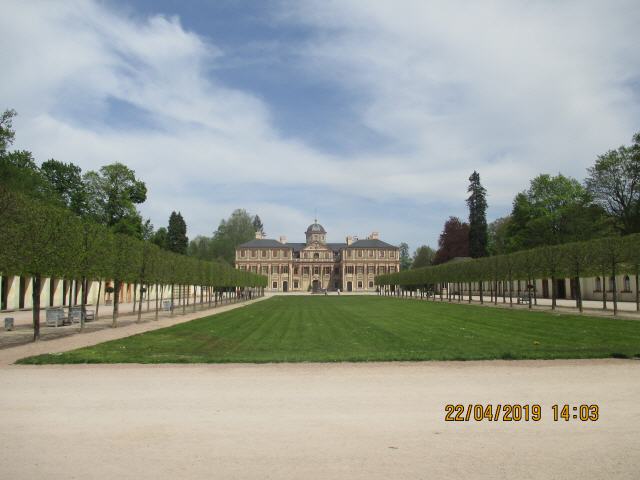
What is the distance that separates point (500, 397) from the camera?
8.72 metres

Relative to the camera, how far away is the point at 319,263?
138 metres

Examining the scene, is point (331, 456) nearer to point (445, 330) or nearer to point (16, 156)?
point (445, 330)

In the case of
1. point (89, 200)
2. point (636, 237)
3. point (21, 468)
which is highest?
point (89, 200)

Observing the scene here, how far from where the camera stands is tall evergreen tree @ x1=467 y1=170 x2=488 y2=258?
274 ft

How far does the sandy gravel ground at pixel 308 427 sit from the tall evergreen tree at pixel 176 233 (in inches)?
3252

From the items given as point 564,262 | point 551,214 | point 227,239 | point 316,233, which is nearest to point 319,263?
point 316,233

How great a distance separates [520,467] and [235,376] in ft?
22.7

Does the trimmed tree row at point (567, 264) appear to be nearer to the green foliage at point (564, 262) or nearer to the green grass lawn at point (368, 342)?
the green foliage at point (564, 262)

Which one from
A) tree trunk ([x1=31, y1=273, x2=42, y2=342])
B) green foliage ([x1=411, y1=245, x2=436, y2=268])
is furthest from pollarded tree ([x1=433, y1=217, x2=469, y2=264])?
tree trunk ([x1=31, y1=273, x2=42, y2=342])

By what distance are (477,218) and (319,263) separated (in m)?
58.7

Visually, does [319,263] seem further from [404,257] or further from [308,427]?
[308,427]

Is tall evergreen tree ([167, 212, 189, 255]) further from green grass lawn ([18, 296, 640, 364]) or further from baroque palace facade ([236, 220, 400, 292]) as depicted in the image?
green grass lawn ([18, 296, 640, 364])

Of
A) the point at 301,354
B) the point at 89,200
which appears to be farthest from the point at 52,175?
the point at 301,354

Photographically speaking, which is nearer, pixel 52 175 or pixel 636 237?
pixel 636 237
